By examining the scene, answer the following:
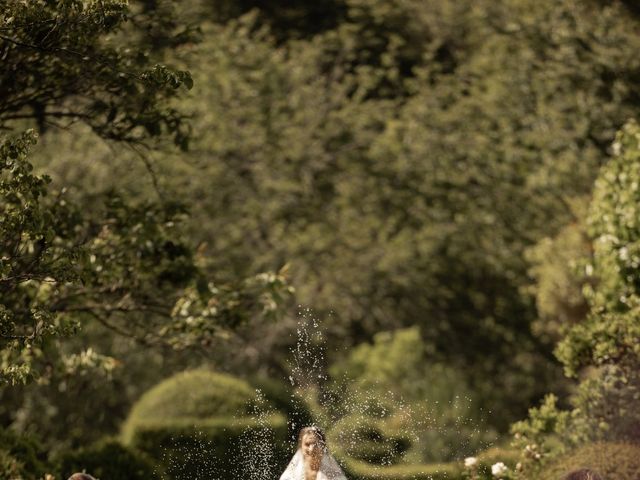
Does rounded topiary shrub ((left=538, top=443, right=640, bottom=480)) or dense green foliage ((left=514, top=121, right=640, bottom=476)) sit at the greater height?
dense green foliage ((left=514, top=121, right=640, bottom=476))

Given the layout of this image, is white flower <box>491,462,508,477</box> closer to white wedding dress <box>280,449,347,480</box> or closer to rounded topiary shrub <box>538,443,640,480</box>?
rounded topiary shrub <box>538,443,640,480</box>

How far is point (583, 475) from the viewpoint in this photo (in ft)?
24.0

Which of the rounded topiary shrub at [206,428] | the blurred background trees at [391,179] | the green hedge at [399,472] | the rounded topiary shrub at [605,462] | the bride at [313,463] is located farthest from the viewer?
the blurred background trees at [391,179]

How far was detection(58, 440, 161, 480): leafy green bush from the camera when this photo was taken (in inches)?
390

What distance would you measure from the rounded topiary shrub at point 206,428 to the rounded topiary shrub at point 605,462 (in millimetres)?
3600

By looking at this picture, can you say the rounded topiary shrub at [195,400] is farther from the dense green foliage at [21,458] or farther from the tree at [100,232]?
the tree at [100,232]

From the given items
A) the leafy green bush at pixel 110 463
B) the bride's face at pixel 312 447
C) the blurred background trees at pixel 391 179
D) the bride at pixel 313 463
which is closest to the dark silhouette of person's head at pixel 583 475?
the bride at pixel 313 463

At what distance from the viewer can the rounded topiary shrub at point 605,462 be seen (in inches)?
331

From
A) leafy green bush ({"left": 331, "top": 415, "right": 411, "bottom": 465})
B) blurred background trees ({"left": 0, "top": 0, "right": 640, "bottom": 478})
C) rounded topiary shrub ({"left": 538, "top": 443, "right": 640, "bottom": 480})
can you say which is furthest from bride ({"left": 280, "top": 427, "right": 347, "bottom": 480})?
blurred background trees ({"left": 0, "top": 0, "right": 640, "bottom": 478})

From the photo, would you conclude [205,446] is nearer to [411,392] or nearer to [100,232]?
[100,232]

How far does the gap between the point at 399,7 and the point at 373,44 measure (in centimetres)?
105

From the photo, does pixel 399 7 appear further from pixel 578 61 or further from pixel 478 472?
pixel 478 472

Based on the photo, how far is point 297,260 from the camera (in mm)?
18000

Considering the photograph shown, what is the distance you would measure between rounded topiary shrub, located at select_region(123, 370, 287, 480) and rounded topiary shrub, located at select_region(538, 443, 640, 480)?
3.60 metres
